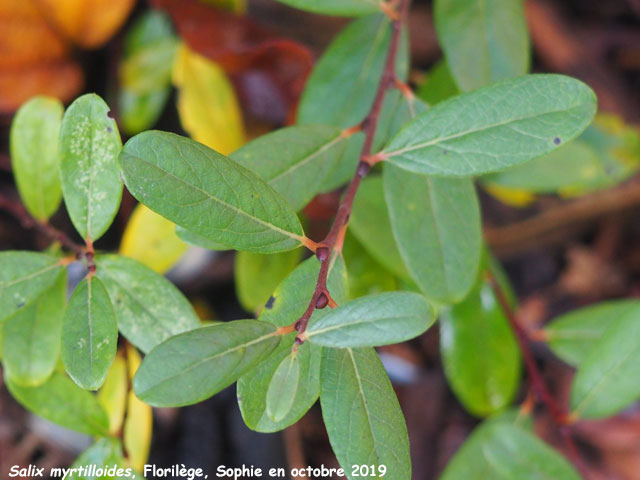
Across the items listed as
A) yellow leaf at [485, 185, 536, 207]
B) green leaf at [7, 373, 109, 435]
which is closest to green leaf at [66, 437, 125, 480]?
green leaf at [7, 373, 109, 435]

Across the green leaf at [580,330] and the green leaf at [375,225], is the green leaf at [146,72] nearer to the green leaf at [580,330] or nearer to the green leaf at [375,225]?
the green leaf at [375,225]

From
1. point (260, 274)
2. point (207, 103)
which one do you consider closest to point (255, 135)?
point (207, 103)

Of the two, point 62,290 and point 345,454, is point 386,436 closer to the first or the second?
point 345,454

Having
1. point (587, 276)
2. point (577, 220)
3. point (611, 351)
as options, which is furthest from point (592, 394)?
point (587, 276)

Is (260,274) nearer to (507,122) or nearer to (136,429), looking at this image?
(136,429)

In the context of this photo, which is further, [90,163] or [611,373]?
[611,373]

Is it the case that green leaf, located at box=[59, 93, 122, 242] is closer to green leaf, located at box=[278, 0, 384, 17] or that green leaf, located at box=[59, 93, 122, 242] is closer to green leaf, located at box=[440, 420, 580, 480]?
green leaf, located at box=[278, 0, 384, 17]

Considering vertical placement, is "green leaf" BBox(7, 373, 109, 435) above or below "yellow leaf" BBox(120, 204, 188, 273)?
below
